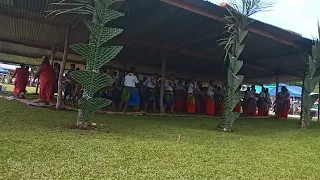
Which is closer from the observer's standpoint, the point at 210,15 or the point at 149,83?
the point at 210,15

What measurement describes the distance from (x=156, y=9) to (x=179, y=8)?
80 centimetres

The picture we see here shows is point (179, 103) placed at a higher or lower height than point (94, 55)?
lower

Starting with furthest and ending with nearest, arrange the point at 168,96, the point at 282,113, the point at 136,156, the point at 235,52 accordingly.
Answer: the point at 282,113, the point at 168,96, the point at 235,52, the point at 136,156

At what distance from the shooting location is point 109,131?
549 cm

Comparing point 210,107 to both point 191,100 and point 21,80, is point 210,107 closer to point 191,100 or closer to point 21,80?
point 191,100

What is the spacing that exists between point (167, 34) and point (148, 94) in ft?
6.87

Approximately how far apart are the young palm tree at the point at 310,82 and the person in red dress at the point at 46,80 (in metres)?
7.08

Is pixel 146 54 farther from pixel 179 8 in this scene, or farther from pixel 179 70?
pixel 179 8

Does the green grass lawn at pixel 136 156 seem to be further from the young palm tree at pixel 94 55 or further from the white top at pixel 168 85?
the white top at pixel 168 85

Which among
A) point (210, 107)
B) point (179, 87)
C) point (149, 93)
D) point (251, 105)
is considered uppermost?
point (179, 87)

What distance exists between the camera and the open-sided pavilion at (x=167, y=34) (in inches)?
317

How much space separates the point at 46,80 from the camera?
8.91 metres

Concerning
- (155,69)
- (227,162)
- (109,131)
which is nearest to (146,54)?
(155,69)

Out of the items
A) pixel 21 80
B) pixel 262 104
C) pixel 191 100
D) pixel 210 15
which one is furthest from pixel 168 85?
pixel 262 104
